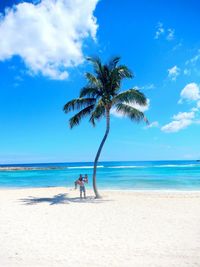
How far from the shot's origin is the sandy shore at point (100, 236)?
5.55 metres

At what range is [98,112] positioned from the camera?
15.4m

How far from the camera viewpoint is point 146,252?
6000 mm

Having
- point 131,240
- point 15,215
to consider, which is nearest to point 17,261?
point 131,240

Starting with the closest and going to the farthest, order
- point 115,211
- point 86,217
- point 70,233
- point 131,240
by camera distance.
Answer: point 131,240 < point 70,233 < point 86,217 < point 115,211

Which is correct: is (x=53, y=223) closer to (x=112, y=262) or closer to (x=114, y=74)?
(x=112, y=262)

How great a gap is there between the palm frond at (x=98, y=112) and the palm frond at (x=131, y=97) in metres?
0.86

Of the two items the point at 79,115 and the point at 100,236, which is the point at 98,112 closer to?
the point at 79,115

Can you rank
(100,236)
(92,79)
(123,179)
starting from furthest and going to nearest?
(123,179), (92,79), (100,236)

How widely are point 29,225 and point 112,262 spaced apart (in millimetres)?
4227

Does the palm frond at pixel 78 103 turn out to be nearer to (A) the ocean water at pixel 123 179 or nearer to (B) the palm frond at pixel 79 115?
(B) the palm frond at pixel 79 115

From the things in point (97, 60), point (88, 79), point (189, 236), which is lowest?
point (189, 236)

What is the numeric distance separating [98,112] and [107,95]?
3.66 feet

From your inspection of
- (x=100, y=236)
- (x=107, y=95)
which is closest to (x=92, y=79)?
(x=107, y=95)

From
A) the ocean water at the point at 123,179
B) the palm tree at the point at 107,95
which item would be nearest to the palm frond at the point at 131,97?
the palm tree at the point at 107,95
